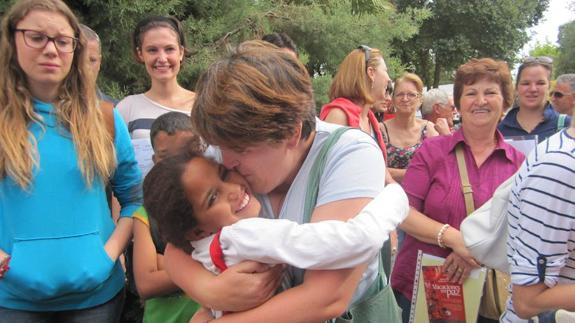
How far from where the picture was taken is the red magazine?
2.56 meters

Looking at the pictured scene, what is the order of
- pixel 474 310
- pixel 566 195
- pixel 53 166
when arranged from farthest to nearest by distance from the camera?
pixel 474 310, pixel 53 166, pixel 566 195

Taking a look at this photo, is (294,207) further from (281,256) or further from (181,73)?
(181,73)

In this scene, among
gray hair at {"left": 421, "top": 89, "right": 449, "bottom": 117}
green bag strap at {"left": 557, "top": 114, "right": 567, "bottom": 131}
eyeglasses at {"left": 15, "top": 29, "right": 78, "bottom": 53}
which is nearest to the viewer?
eyeglasses at {"left": 15, "top": 29, "right": 78, "bottom": 53}

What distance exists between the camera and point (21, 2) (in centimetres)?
221

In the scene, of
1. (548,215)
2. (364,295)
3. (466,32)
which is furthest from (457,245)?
(466,32)

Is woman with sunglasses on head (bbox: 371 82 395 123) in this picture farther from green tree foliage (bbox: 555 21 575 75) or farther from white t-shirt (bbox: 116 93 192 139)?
green tree foliage (bbox: 555 21 575 75)

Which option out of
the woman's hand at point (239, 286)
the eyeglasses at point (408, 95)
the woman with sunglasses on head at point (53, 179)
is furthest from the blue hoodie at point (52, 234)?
the eyeglasses at point (408, 95)

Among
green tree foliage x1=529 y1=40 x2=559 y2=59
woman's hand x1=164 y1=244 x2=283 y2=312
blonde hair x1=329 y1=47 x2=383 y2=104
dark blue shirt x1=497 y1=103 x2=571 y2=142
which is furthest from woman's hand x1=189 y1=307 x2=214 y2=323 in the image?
green tree foliage x1=529 y1=40 x2=559 y2=59

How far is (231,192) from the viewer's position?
147 cm

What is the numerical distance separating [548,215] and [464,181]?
3.80ft

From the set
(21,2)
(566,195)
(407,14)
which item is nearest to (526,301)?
(566,195)

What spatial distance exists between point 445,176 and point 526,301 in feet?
3.73

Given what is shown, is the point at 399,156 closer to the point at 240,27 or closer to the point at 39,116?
the point at 240,27

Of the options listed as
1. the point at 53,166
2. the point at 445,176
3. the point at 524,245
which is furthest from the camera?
the point at 445,176
